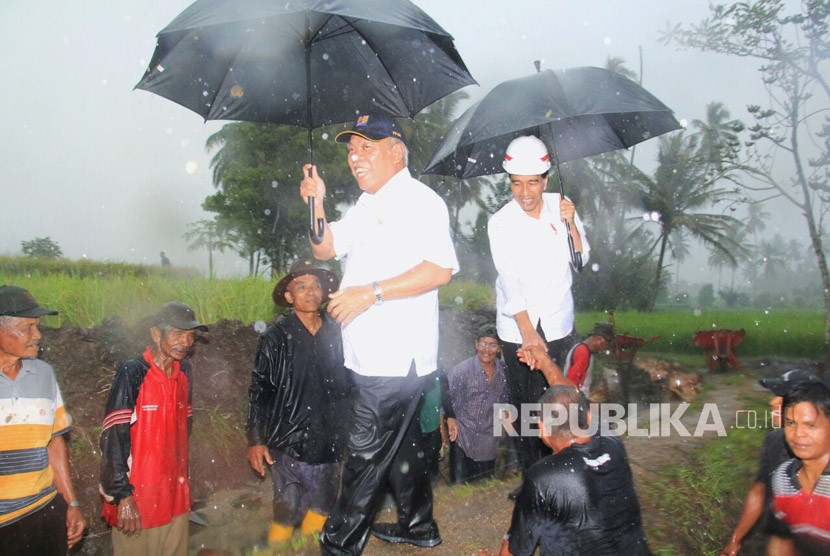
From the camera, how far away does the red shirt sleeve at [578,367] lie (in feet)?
12.8

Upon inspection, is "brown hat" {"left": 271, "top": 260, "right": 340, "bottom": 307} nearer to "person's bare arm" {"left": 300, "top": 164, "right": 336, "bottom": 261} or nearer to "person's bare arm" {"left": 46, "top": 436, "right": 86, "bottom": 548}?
"person's bare arm" {"left": 300, "top": 164, "right": 336, "bottom": 261}

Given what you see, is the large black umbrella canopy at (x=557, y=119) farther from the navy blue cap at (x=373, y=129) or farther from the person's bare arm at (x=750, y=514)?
the person's bare arm at (x=750, y=514)

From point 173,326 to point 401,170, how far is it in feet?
5.56

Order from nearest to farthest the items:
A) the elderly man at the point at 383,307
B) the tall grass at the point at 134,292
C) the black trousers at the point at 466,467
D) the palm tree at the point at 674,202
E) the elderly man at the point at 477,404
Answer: the elderly man at the point at 383,307, the elderly man at the point at 477,404, the black trousers at the point at 466,467, the tall grass at the point at 134,292, the palm tree at the point at 674,202

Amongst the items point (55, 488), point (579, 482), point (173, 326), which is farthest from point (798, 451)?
point (55, 488)

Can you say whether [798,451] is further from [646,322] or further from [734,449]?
[646,322]

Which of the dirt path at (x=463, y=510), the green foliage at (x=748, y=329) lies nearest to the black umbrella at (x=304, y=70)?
the dirt path at (x=463, y=510)

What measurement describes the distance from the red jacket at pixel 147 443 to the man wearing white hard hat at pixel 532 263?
203cm

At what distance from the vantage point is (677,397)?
13602 millimetres

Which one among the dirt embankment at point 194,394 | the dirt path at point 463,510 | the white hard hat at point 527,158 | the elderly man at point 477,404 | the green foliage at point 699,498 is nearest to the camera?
the dirt path at point 463,510

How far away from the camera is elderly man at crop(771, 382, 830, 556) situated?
2.80 m

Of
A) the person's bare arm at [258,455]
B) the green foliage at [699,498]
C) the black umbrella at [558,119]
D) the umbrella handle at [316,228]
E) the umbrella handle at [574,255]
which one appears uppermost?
the black umbrella at [558,119]

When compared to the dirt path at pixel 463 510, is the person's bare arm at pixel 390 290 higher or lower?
higher

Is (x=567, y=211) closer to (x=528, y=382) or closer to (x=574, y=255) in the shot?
(x=574, y=255)
